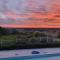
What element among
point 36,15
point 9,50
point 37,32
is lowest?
point 9,50

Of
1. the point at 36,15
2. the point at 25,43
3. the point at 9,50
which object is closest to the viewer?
the point at 9,50

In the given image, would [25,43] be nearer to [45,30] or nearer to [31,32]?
[31,32]

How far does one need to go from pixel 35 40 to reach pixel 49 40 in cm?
52

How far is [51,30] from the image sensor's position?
7.62 meters

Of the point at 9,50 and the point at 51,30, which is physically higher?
the point at 51,30

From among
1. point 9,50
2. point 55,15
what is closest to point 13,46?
point 9,50

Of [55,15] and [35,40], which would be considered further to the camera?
[55,15]

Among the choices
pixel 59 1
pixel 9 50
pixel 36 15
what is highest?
pixel 59 1

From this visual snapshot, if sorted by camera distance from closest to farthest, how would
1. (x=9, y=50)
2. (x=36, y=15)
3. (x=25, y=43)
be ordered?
(x=9, y=50) < (x=25, y=43) < (x=36, y=15)

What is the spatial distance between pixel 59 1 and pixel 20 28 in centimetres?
192

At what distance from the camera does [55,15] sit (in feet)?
25.7

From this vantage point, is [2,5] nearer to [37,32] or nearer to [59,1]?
[37,32]

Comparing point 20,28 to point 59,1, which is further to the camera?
point 59,1

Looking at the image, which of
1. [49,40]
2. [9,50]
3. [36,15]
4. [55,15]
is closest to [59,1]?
[55,15]
